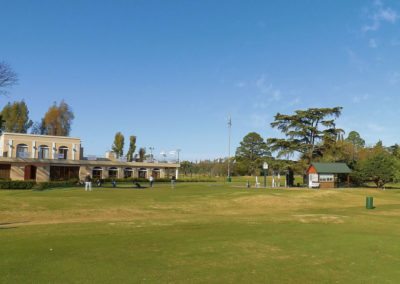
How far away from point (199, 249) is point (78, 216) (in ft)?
45.3

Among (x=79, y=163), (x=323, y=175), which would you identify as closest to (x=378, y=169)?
(x=323, y=175)

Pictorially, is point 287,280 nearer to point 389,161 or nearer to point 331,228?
point 331,228

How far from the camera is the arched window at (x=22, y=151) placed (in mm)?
69875

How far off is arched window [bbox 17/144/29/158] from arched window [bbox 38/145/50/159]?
238cm

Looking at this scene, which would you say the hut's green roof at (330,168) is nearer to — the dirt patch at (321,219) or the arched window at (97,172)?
the dirt patch at (321,219)

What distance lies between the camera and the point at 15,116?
94625 millimetres

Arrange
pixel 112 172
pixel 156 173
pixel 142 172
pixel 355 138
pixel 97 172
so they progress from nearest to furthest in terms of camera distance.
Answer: pixel 97 172
pixel 112 172
pixel 142 172
pixel 156 173
pixel 355 138

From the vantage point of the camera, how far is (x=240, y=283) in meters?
10.2

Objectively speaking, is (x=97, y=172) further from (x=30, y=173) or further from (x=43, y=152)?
(x=30, y=173)

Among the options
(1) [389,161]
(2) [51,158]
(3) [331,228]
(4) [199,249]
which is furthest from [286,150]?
(4) [199,249]

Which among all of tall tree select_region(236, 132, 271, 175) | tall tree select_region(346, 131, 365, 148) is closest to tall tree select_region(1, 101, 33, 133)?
tall tree select_region(236, 132, 271, 175)

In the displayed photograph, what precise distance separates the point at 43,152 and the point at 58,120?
2969 cm

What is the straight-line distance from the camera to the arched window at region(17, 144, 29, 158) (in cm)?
6988

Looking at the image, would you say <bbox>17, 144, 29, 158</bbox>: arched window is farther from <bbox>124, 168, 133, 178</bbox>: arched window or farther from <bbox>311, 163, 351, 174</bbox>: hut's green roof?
<bbox>311, 163, 351, 174</bbox>: hut's green roof
